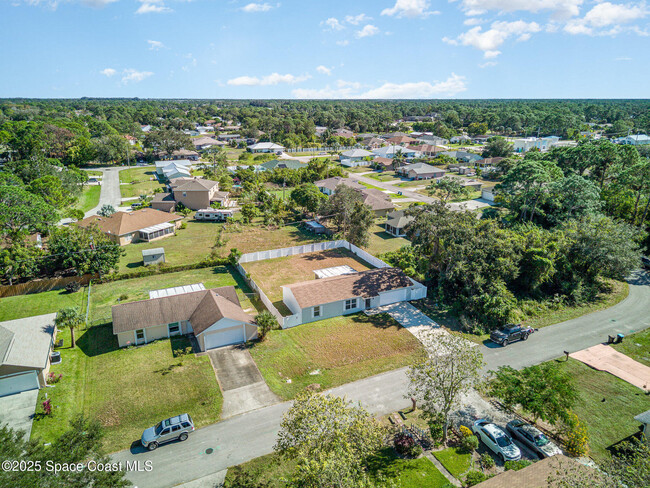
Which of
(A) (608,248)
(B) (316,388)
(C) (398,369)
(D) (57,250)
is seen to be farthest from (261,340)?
(A) (608,248)

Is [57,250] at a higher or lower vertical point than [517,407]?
higher

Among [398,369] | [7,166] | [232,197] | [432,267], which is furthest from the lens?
[232,197]

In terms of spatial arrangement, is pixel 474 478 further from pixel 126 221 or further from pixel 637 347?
pixel 126 221

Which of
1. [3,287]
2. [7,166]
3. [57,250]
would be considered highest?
[7,166]

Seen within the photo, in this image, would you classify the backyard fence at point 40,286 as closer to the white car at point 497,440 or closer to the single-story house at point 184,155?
the white car at point 497,440

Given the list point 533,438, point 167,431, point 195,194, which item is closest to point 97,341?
point 167,431

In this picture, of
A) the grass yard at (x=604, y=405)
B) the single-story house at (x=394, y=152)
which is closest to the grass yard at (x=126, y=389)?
the grass yard at (x=604, y=405)

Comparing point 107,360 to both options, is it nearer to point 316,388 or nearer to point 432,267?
point 316,388

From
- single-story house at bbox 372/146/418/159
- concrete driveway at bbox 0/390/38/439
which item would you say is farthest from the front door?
single-story house at bbox 372/146/418/159
